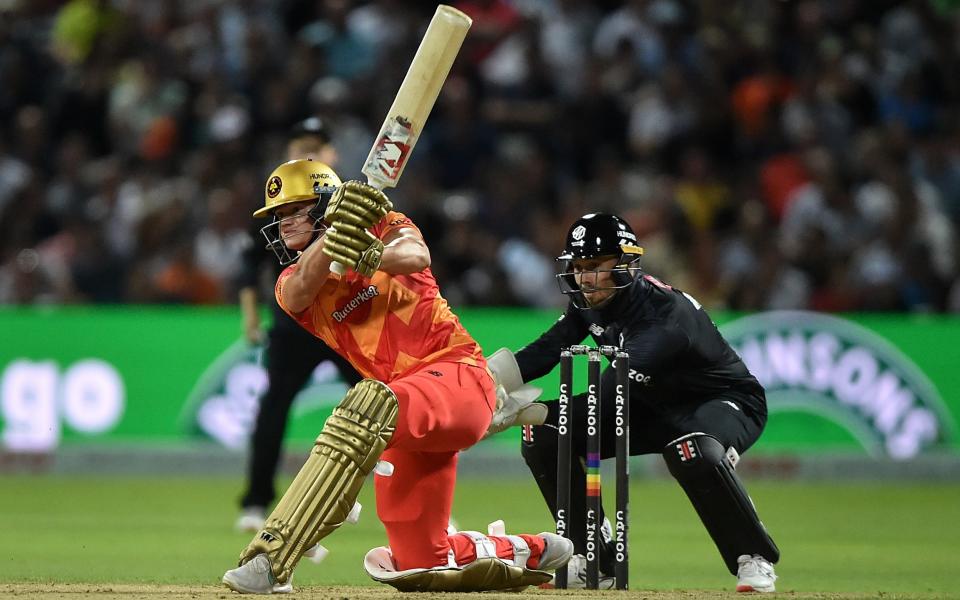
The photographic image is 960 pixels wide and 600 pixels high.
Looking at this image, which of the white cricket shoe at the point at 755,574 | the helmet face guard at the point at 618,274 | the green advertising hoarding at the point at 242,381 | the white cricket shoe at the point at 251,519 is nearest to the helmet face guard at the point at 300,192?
the helmet face guard at the point at 618,274

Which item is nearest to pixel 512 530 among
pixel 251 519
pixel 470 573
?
pixel 251 519

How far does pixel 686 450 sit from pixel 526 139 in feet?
30.1

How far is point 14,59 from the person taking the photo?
→ 16.4 m

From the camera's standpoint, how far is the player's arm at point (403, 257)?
5.76 meters

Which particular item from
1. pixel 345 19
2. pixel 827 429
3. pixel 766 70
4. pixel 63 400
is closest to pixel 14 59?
pixel 345 19

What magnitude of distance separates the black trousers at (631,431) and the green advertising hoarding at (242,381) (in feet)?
19.6

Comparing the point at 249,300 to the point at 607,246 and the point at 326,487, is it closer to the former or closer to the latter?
the point at 607,246

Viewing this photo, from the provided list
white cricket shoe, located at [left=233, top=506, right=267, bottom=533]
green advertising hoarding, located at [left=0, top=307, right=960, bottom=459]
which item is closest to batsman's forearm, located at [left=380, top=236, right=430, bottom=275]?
white cricket shoe, located at [left=233, top=506, right=267, bottom=533]

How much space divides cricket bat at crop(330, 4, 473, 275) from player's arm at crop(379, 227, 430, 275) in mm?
268

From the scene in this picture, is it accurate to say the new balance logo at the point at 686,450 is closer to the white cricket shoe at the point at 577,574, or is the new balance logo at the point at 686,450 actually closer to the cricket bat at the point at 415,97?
the white cricket shoe at the point at 577,574

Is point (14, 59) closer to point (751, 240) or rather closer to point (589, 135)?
point (589, 135)

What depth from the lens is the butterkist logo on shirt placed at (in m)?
5.97

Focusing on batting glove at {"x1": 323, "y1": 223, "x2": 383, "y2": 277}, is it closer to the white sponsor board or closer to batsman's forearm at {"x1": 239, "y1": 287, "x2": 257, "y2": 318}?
batsman's forearm at {"x1": 239, "y1": 287, "x2": 257, "y2": 318}

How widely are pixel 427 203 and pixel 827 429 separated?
413 centimetres
